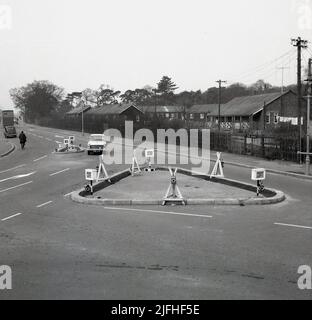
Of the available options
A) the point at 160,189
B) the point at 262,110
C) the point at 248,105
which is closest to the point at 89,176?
the point at 160,189

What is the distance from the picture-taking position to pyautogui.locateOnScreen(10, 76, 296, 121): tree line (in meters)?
127

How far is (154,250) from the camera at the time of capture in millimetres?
9211

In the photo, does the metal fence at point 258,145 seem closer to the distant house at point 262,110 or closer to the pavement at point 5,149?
the pavement at point 5,149

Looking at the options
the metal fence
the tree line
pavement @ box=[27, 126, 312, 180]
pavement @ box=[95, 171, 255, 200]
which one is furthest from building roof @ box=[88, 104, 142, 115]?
pavement @ box=[95, 171, 255, 200]

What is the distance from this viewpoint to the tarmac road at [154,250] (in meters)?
7.02

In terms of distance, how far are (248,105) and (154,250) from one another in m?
62.1

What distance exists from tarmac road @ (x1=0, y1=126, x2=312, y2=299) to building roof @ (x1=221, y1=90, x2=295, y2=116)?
2021 inches

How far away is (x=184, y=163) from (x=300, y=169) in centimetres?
784

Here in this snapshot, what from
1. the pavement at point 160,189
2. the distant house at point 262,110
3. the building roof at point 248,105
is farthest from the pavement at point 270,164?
the building roof at point 248,105

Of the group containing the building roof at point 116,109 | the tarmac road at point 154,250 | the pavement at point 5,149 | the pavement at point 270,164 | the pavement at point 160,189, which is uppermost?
the building roof at point 116,109

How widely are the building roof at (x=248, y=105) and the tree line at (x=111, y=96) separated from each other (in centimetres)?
4280

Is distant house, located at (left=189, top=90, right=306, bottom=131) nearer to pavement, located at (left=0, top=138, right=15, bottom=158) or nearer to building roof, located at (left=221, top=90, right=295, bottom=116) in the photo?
building roof, located at (left=221, top=90, right=295, bottom=116)
